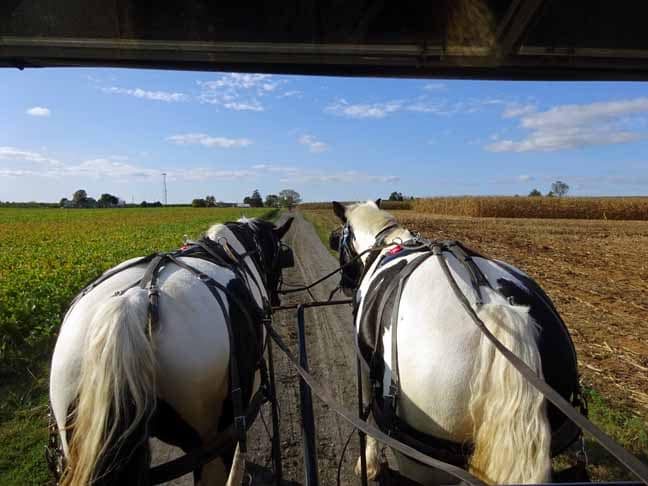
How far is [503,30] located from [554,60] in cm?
27

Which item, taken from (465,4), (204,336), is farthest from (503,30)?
(204,336)

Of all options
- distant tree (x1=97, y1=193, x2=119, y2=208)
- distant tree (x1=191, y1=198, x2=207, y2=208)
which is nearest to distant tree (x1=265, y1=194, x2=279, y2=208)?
distant tree (x1=191, y1=198, x2=207, y2=208)

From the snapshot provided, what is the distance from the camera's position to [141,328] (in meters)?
1.84

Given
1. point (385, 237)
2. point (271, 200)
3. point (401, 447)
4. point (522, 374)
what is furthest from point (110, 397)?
point (271, 200)

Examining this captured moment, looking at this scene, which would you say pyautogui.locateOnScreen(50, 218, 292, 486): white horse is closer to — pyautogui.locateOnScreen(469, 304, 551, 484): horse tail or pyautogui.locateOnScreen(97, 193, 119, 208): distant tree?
pyautogui.locateOnScreen(469, 304, 551, 484): horse tail

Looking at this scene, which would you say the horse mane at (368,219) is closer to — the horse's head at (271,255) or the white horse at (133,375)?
the horse's head at (271,255)

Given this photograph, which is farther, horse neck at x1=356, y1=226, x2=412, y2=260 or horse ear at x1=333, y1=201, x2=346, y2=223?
horse ear at x1=333, y1=201, x2=346, y2=223

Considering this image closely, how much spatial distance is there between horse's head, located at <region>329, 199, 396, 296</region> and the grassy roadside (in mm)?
2425

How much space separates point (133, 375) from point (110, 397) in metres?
0.12

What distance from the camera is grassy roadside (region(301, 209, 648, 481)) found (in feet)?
10.8

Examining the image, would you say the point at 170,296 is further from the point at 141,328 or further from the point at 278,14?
the point at 278,14

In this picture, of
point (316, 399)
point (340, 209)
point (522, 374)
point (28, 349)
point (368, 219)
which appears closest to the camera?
point (522, 374)

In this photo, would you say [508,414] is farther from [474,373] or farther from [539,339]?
[539,339]

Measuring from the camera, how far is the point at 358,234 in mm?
4531
